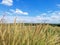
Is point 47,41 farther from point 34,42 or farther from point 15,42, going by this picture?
point 15,42

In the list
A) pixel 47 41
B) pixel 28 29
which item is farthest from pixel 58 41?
pixel 28 29

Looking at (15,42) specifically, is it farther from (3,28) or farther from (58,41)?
(58,41)

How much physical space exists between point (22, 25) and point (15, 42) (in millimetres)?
908

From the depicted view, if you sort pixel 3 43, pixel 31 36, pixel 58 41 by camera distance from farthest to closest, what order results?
pixel 58 41 < pixel 31 36 < pixel 3 43

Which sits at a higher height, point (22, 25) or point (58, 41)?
point (22, 25)

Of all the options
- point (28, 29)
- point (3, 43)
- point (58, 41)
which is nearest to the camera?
point (3, 43)

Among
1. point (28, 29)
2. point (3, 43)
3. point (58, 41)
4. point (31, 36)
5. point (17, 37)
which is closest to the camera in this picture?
point (3, 43)

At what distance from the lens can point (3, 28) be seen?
16.5ft

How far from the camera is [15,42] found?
4652mm

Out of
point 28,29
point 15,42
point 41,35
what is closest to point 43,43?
point 41,35

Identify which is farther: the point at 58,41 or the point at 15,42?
the point at 58,41

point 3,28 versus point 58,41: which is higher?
point 3,28

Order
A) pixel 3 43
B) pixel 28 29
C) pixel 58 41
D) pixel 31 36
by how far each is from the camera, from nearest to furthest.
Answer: pixel 3 43 → pixel 31 36 → pixel 28 29 → pixel 58 41

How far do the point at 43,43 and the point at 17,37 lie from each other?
0.82 meters
